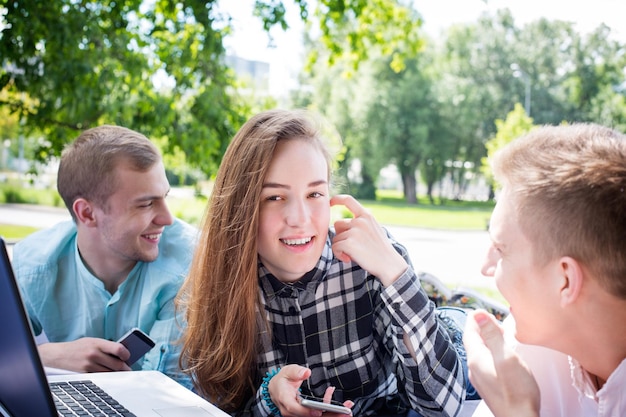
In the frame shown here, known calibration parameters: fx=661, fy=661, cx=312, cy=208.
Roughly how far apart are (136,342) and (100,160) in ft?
3.05

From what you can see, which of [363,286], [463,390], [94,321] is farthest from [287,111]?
[94,321]

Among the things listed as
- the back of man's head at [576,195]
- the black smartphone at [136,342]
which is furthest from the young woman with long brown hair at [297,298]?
the back of man's head at [576,195]

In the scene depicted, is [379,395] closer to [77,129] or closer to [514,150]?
[514,150]

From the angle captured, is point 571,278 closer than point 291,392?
Yes

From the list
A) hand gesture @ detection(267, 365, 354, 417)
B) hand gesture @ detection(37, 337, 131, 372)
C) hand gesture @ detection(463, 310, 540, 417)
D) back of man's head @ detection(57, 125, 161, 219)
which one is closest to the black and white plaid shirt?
hand gesture @ detection(267, 365, 354, 417)

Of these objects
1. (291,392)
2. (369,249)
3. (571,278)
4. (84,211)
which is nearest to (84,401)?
(291,392)

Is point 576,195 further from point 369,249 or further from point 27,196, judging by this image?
point 27,196

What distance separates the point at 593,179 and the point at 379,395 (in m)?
1.04

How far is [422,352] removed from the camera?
5.57 feet

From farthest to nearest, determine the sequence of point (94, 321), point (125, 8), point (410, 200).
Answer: point (410, 200) < point (125, 8) < point (94, 321)

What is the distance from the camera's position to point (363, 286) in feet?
6.38

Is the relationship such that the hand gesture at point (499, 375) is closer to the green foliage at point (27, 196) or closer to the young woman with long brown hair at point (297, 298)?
the young woman with long brown hair at point (297, 298)

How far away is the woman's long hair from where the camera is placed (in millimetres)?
1852

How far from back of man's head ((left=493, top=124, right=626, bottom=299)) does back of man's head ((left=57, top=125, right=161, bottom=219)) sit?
1632 millimetres
